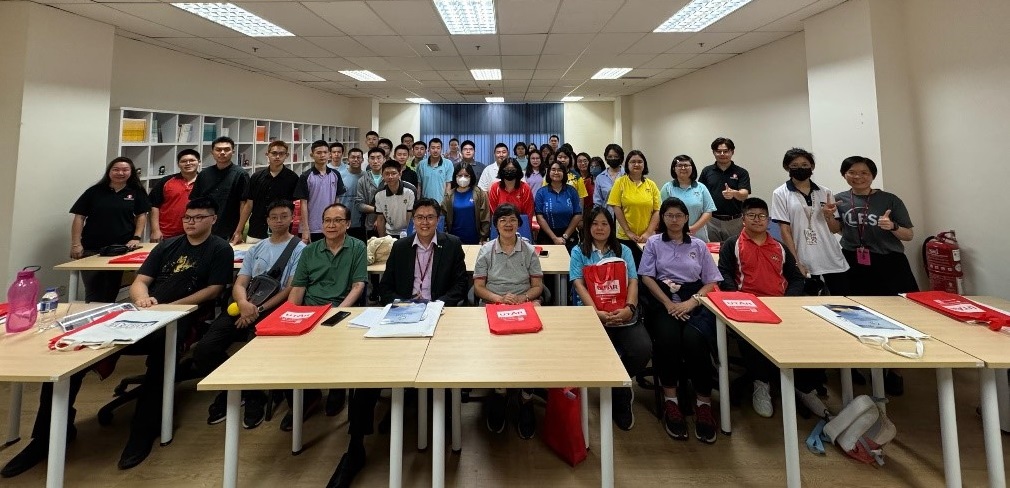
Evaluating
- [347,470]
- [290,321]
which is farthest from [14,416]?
[347,470]

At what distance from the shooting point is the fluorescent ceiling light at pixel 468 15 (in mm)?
3886

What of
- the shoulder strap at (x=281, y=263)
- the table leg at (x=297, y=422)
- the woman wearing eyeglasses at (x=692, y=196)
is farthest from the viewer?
the woman wearing eyeglasses at (x=692, y=196)

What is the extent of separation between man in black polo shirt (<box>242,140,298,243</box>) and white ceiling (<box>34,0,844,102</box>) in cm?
144

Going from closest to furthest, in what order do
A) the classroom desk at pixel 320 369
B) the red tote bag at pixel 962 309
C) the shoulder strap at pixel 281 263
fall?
the classroom desk at pixel 320 369
the red tote bag at pixel 962 309
the shoulder strap at pixel 281 263

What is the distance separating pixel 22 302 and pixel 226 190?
1.97 metres

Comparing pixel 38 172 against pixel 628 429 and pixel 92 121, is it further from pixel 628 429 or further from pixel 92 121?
pixel 628 429

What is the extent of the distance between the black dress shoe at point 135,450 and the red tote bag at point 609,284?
2639 mm

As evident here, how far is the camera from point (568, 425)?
2.11m

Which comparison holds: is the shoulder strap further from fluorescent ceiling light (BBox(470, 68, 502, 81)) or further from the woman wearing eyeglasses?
fluorescent ceiling light (BBox(470, 68, 502, 81))

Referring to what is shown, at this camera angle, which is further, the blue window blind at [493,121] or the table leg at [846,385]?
the blue window blind at [493,121]

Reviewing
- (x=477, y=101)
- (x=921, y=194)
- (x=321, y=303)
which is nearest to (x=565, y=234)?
(x=321, y=303)

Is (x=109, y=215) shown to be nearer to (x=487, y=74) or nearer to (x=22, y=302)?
(x=22, y=302)

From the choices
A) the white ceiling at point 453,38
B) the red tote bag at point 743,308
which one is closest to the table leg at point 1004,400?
the red tote bag at point 743,308

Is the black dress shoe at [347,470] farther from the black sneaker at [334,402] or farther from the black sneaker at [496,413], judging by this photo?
the black sneaker at [496,413]
